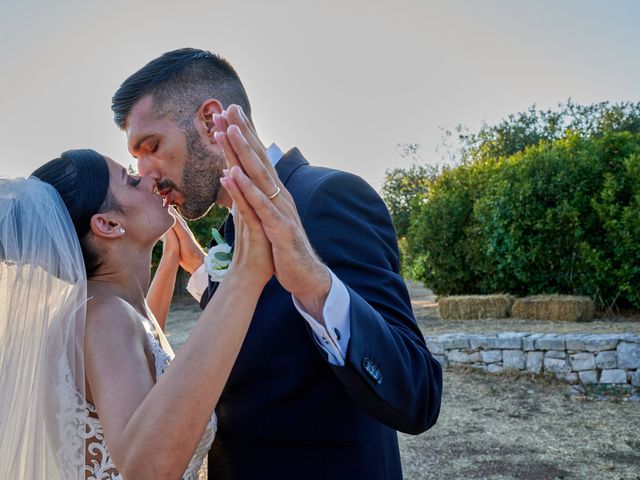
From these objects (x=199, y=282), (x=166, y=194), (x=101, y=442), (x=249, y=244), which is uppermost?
(x=166, y=194)

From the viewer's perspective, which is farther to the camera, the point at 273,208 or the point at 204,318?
the point at 204,318

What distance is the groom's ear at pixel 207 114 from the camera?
8.54 ft

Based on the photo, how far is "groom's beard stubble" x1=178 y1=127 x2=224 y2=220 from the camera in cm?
261

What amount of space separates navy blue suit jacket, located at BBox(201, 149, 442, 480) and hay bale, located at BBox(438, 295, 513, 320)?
10.3 meters

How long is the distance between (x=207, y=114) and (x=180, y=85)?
0.62 feet

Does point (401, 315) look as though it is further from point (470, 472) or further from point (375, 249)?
point (470, 472)

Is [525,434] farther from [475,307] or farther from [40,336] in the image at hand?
[40,336]

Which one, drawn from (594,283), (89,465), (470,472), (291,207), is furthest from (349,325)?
(594,283)

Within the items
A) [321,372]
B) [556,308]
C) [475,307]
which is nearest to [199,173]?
[321,372]

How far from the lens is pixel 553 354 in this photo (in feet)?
27.8

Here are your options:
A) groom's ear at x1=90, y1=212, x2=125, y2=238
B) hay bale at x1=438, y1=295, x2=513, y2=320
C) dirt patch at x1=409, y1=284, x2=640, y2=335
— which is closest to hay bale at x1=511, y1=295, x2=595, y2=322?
dirt patch at x1=409, y1=284, x2=640, y2=335

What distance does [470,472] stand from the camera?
18.7 ft

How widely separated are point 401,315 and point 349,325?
0.35 m

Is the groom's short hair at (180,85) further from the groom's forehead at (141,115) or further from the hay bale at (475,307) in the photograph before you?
the hay bale at (475,307)
